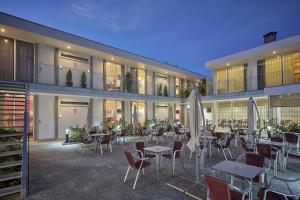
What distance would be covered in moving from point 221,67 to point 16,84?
18.2 m

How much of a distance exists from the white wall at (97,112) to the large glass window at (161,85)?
672 centimetres

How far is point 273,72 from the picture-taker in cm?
1471

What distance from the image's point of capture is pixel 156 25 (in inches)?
3979

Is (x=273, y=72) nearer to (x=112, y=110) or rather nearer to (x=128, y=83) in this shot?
(x=128, y=83)

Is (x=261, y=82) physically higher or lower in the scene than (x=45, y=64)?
lower

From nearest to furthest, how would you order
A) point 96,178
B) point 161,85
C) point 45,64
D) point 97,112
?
point 96,178, point 45,64, point 97,112, point 161,85

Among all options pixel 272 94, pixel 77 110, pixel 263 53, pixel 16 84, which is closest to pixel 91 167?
pixel 16 84

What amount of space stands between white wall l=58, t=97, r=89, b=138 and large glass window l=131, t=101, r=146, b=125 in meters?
4.77

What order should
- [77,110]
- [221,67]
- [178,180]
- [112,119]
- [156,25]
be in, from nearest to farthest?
[178,180] < [77,110] < [112,119] < [221,67] < [156,25]

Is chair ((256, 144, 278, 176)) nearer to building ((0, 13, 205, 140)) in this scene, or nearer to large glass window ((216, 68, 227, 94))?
building ((0, 13, 205, 140))

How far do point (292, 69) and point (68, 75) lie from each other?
16.4 m

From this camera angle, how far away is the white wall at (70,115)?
13656mm

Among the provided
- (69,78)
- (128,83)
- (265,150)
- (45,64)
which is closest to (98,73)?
(69,78)

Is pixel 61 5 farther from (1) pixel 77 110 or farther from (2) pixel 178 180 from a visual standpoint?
(2) pixel 178 180
